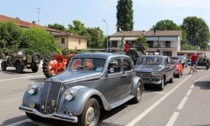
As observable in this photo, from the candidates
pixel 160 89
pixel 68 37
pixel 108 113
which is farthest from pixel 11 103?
pixel 68 37

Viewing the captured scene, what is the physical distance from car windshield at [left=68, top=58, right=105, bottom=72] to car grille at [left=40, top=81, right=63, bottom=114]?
5.02ft

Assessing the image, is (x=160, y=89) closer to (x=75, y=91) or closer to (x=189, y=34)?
(x=75, y=91)

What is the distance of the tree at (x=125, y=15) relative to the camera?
83.5 m

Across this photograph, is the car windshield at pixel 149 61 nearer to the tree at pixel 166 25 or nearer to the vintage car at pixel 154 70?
the vintage car at pixel 154 70

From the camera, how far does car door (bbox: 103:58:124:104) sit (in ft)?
25.7

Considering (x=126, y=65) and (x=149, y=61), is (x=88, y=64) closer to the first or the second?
(x=126, y=65)

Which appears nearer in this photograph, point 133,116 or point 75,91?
point 75,91

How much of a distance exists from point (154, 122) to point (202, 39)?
115 meters

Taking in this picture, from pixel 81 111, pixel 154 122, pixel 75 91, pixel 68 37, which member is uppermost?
pixel 68 37

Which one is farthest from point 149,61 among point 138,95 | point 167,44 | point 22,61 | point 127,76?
point 167,44

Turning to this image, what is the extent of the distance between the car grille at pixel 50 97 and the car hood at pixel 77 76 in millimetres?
161

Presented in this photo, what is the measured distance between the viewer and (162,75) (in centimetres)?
1404

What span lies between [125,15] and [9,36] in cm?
4942

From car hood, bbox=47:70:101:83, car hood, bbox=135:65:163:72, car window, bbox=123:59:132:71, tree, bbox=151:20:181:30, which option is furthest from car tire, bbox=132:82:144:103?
tree, bbox=151:20:181:30
